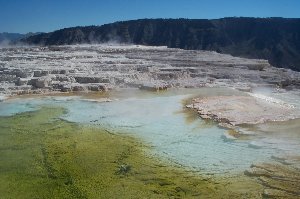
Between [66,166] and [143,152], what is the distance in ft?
4.51

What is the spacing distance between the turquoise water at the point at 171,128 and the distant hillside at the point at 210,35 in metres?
28.6

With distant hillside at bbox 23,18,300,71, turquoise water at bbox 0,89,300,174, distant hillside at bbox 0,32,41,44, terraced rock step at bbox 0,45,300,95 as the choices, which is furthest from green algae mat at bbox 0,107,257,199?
distant hillside at bbox 0,32,41,44

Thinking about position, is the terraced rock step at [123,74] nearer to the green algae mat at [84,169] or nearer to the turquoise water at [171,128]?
the turquoise water at [171,128]

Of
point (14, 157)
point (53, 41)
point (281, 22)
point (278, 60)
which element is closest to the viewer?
point (14, 157)

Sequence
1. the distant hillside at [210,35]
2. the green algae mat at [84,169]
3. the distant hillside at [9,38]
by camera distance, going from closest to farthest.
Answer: the green algae mat at [84,169]
the distant hillside at [210,35]
the distant hillside at [9,38]

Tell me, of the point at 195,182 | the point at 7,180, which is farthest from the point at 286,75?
the point at 7,180

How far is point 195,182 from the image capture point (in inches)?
227

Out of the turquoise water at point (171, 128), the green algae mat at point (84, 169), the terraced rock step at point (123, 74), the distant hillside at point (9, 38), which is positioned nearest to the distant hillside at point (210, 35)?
the distant hillside at point (9, 38)

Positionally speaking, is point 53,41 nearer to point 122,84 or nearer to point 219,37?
point 219,37

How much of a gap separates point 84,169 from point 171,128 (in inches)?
110

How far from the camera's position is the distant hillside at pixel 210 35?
135ft

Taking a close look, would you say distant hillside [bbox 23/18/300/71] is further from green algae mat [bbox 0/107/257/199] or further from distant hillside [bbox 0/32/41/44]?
green algae mat [bbox 0/107/257/199]

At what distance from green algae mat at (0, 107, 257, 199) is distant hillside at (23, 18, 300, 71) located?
3195 cm

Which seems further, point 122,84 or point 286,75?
point 286,75
